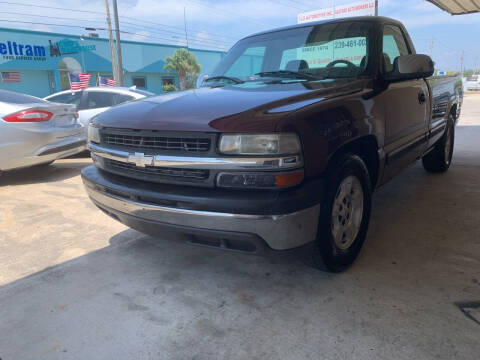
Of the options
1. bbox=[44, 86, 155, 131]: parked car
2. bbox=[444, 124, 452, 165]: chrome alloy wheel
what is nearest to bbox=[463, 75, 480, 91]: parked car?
bbox=[444, 124, 452, 165]: chrome alloy wheel

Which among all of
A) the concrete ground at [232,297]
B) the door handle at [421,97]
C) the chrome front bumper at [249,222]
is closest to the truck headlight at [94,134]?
the chrome front bumper at [249,222]

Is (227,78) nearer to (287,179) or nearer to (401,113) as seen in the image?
(401,113)

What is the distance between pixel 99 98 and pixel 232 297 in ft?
19.6

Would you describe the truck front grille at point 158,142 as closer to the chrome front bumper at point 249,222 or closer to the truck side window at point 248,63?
the chrome front bumper at point 249,222

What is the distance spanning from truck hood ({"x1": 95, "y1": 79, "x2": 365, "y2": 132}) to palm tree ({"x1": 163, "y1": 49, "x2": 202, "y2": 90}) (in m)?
30.9

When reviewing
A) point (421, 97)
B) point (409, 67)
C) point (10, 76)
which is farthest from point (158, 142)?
point (10, 76)

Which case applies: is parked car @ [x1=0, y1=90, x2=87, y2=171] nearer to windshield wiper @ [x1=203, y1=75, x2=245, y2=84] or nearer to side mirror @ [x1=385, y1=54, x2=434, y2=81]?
windshield wiper @ [x1=203, y1=75, x2=245, y2=84]

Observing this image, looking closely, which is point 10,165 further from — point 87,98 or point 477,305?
point 477,305

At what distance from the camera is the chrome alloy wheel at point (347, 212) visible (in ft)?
7.85

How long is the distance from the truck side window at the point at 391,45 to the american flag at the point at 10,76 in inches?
973

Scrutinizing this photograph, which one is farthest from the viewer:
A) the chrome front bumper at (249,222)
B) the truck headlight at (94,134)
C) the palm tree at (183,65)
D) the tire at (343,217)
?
the palm tree at (183,65)

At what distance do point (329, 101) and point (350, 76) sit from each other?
0.78 meters

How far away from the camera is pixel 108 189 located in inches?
97.8

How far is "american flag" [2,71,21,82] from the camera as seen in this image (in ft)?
73.4
